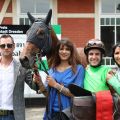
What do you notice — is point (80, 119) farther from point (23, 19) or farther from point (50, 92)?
point (23, 19)

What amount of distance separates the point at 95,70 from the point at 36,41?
1.82ft

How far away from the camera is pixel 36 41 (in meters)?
3.38

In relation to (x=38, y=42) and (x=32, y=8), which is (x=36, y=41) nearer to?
(x=38, y=42)

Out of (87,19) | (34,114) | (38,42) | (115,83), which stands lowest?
(34,114)

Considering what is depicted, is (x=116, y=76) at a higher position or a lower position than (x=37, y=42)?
lower

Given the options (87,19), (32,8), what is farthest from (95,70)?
(87,19)

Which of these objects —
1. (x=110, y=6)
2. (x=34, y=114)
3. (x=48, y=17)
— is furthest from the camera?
(x=110, y=6)

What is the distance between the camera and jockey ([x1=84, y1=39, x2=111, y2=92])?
3150 mm

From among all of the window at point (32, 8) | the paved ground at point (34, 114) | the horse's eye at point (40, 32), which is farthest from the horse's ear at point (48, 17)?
the window at point (32, 8)

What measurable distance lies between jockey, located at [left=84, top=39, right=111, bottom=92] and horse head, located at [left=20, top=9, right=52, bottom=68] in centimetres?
38

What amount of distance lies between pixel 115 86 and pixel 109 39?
497 inches

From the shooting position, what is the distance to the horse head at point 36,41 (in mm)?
3271

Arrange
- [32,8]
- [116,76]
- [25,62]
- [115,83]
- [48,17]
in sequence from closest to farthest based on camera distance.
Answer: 1. [115,83]
2. [116,76]
3. [25,62]
4. [48,17]
5. [32,8]

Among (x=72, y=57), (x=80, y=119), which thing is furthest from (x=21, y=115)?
(x=80, y=119)
